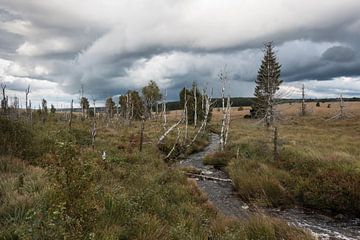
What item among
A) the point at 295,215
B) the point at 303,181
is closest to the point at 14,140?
the point at 295,215

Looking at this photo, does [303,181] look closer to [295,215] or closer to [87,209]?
[295,215]

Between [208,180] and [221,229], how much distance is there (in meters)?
11.2

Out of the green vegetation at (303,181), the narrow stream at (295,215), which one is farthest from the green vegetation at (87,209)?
the green vegetation at (303,181)

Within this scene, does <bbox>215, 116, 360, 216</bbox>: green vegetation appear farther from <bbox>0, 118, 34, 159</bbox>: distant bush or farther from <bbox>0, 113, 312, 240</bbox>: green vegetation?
<bbox>0, 118, 34, 159</bbox>: distant bush

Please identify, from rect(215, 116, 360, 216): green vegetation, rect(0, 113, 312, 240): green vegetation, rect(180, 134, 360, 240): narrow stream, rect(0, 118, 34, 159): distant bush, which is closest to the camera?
rect(0, 113, 312, 240): green vegetation

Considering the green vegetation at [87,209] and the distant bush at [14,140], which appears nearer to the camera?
the green vegetation at [87,209]

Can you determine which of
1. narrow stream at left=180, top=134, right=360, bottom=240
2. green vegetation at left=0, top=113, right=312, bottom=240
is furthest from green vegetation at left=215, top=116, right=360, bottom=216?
green vegetation at left=0, top=113, right=312, bottom=240

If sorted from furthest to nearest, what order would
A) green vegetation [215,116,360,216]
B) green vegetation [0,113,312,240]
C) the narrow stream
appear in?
1. green vegetation [215,116,360,216]
2. the narrow stream
3. green vegetation [0,113,312,240]

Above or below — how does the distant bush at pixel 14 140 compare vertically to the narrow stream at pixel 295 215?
above

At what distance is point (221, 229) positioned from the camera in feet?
32.0

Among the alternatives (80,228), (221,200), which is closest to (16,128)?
(221,200)

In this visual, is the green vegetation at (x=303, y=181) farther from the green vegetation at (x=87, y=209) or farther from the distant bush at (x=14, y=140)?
the distant bush at (x=14, y=140)

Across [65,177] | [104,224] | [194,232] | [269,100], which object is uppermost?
[269,100]

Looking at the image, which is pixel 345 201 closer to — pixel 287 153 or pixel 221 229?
pixel 221 229
